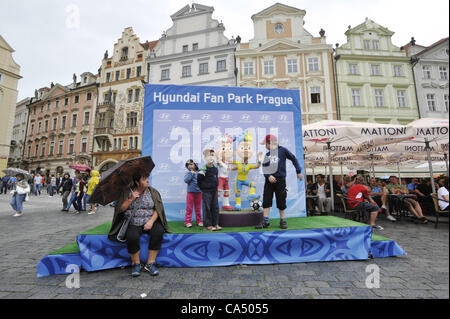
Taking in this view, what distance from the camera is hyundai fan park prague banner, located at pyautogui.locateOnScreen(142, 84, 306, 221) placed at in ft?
18.8

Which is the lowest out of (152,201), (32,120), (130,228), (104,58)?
(130,228)

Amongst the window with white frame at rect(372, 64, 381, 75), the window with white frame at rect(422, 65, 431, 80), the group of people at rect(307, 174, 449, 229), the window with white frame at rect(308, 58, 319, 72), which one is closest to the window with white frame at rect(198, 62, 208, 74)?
the window with white frame at rect(308, 58, 319, 72)

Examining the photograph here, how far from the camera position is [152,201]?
149 inches

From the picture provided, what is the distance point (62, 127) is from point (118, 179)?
3392 centimetres

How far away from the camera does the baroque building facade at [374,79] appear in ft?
67.5

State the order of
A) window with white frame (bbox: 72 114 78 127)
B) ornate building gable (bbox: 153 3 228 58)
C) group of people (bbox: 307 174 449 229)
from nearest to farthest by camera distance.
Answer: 1. group of people (bbox: 307 174 449 229)
2. ornate building gable (bbox: 153 3 228 58)
3. window with white frame (bbox: 72 114 78 127)

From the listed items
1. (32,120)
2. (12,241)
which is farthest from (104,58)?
(12,241)

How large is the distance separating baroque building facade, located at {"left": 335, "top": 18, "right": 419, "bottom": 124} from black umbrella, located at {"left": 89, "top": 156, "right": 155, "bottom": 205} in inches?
811

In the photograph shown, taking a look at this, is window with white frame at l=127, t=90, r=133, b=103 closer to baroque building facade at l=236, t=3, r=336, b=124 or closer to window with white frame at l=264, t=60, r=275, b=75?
baroque building facade at l=236, t=3, r=336, b=124

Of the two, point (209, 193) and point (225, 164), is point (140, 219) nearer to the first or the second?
point (209, 193)

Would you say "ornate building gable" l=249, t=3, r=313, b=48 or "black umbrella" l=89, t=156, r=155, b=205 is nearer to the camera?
"black umbrella" l=89, t=156, r=155, b=205

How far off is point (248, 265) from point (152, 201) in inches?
74.1

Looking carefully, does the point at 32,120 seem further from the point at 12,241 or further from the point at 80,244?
the point at 80,244

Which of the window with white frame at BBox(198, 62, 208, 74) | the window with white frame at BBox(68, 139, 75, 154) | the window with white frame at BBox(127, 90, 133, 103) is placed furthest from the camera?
the window with white frame at BBox(68, 139, 75, 154)
